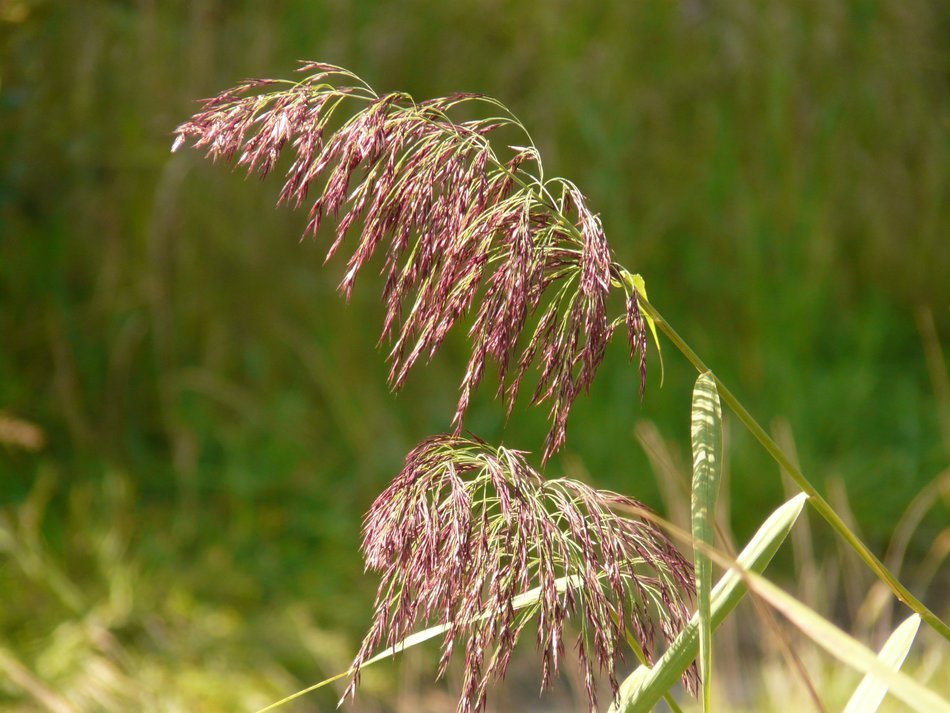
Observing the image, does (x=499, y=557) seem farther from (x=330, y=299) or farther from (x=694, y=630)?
(x=330, y=299)

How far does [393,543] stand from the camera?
52cm

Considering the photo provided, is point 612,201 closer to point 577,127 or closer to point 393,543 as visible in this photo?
point 577,127

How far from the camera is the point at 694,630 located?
1.62ft

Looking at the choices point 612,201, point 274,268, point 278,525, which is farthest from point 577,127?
point 278,525

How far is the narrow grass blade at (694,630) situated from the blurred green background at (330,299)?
148 cm

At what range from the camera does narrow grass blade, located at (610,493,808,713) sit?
48 cm

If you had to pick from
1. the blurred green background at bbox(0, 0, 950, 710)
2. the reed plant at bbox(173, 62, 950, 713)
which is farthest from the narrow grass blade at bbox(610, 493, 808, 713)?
the blurred green background at bbox(0, 0, 950, 710)

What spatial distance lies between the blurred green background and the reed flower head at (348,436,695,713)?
144cm

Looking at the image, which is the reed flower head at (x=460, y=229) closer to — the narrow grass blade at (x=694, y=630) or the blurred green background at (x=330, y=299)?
the narrow grass blade at (x=694, y=630)

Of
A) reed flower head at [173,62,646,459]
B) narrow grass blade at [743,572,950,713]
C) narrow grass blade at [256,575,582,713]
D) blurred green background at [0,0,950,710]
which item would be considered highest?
reed flower head at [173,62,646,459]

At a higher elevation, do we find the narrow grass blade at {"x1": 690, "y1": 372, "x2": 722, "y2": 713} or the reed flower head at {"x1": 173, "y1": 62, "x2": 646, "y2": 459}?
Result: the reed flower head at {"x1": 173, "y1": 62, "x2": 646, "y2": 459}

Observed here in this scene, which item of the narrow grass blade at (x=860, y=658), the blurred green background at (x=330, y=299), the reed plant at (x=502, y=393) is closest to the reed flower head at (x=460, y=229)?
the reed plant at (x=502, y=393)

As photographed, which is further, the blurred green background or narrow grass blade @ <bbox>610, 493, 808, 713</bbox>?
the blurred green background

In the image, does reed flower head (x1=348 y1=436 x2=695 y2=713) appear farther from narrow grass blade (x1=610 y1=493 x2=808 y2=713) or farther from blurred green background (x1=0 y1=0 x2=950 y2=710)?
blurred green background (x1=0 y1=0 x2=950 y2=710)
